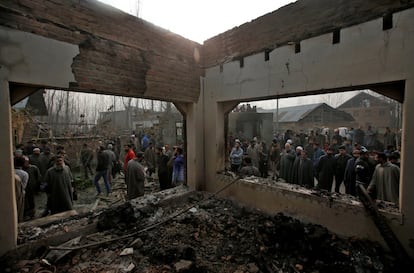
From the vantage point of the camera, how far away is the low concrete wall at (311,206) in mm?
3369

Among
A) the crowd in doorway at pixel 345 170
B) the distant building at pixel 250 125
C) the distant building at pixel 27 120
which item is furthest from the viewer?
the distant building at pixel 250 125

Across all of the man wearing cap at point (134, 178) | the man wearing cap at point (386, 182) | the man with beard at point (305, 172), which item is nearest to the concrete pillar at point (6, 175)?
the man wearing cap at point (134, 178)

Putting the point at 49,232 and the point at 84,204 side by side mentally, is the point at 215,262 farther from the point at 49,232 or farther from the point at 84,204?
the point at 84,204

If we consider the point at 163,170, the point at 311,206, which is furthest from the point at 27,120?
the point at 311,206

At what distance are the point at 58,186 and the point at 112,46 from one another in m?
3.42

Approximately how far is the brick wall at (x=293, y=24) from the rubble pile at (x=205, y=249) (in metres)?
3.76

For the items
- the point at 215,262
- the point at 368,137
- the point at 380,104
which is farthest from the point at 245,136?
the point at 380,104

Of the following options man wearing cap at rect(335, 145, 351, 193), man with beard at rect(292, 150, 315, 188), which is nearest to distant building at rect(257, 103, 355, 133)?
man wearing cap at rect(335, 145, 351, 193)

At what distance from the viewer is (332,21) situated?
3672 mm

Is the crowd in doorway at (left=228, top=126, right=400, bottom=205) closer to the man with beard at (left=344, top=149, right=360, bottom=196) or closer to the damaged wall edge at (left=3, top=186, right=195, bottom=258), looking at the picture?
the man with beard at (left=344, top=149, right=360, bottom=196)

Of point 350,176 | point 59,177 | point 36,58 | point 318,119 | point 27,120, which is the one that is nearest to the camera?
point 36,58

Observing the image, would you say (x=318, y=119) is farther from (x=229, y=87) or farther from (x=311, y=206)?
(x=311, y=206)

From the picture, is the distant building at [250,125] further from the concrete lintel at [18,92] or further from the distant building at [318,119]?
the concrete lintel at [18,92]

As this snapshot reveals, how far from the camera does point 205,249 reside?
11.6 feet
